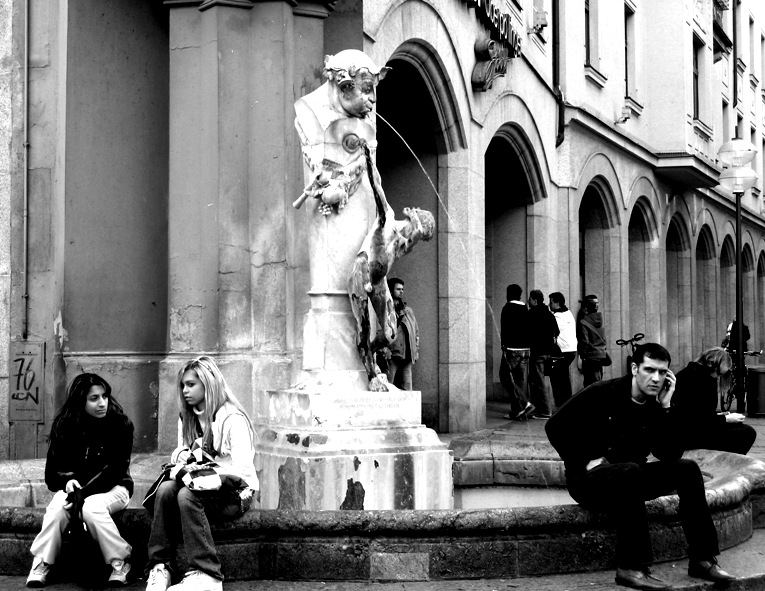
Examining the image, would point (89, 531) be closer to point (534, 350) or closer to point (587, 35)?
point (534, 350)

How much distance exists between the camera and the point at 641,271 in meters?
26.4

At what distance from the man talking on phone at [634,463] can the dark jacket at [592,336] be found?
11.5m

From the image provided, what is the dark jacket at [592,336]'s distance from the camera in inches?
712

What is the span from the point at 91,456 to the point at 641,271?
21336 millimetres

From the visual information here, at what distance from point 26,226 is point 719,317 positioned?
29.1 m

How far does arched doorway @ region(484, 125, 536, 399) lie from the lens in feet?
61.3

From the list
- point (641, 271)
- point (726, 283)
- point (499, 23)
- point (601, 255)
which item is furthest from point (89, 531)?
point (726, 283)

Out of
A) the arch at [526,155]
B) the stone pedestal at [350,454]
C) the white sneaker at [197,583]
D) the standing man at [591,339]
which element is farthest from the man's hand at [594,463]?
the standing man at [591,339]

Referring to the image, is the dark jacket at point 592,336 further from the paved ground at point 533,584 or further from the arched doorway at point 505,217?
the paved ground at point 533,584

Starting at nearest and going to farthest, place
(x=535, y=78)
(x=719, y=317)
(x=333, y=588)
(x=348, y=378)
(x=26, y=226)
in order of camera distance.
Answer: (x=333, y=588)
(x=348, y=378)
(x=26, y=226)
(x=535, y=78)
(x=719, y=317)

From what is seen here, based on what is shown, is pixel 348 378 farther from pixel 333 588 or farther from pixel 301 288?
pixel 301 288

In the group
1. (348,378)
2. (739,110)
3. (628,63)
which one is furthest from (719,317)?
(348,378)

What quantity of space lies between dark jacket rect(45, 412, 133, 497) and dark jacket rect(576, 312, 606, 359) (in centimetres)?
1246

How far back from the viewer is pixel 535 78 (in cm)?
1889
